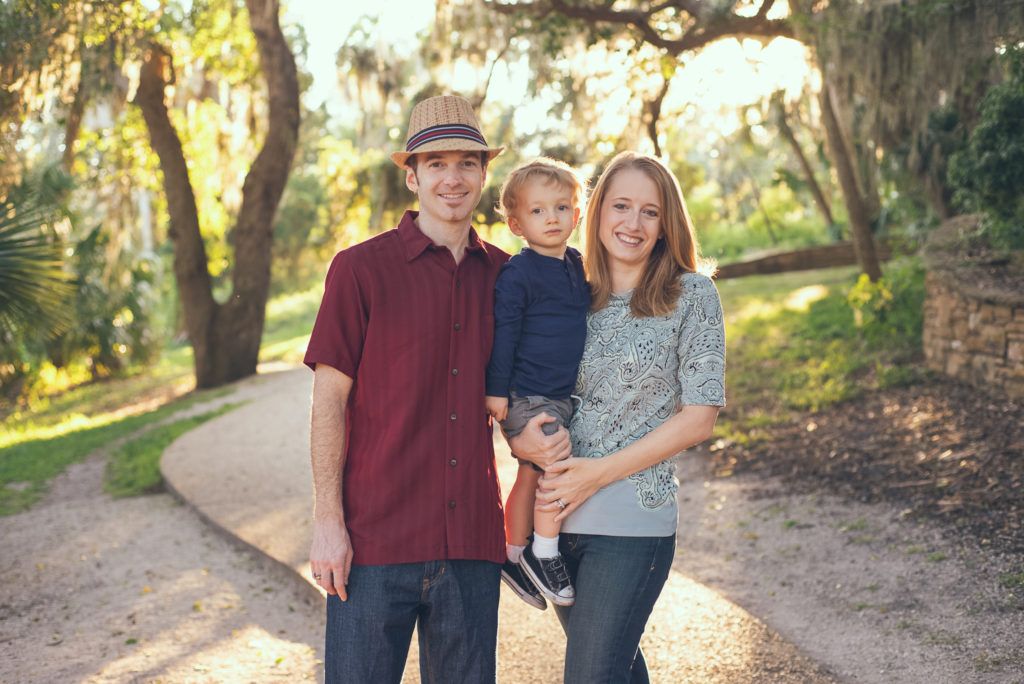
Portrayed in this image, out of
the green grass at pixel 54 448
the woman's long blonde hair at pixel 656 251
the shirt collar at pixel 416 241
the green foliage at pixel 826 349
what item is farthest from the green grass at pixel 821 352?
the green grass at pixel 54 448

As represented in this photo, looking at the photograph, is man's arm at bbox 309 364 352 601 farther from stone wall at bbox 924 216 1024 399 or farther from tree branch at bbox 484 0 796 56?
tree branch at bbox 484 0 796 56

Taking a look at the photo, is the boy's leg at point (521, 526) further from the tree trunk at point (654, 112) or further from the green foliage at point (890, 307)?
the green foliage at point (890, 307)

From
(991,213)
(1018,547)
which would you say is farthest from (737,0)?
(1018,547)

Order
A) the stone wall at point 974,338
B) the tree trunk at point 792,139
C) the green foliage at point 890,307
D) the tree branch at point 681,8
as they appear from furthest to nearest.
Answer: the tree trunk at point 792,139, the green foliage at point 890,307, the tree branch at point 681,8, the stone wall at point 974,338

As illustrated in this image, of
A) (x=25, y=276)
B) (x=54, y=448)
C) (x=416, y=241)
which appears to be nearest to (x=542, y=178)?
(x=416, y=241)

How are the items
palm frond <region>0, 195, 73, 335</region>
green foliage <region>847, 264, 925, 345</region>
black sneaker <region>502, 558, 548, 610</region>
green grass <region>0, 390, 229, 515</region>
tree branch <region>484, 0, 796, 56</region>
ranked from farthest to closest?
green foliage <region>847, 264, 925, 345</region>, tree branch <region>484, 0, 796, 56</region>, green grass <region>0, 390, 229, 515</region>, palm frond <region>0, 195, 73, 335</region>, black sneaker <region>502, 558, 548, 610</region>

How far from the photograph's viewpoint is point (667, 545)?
241cm

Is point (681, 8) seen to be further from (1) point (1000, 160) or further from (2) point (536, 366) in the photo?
(2) point (536, 366)

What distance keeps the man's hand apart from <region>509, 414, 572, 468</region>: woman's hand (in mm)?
542

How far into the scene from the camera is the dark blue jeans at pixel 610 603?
90.7 inches

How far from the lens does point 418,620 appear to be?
246 centimetres

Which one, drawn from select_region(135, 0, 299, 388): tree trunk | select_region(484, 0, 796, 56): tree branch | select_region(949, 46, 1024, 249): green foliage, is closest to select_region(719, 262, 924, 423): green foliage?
select_region(949, 46, 1024, 249): green foliage

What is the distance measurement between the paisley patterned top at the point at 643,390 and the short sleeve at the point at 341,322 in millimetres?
632

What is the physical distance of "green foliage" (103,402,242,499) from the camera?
26.8 ft
